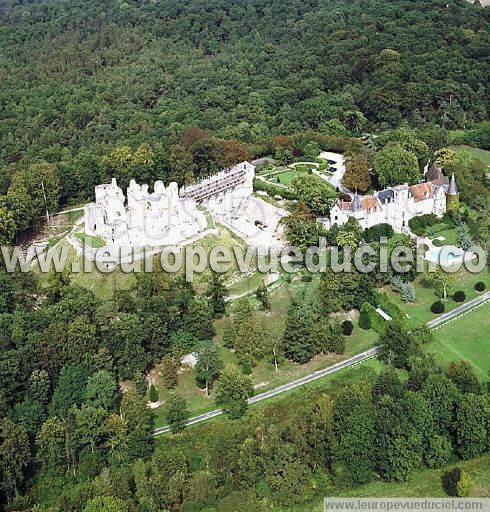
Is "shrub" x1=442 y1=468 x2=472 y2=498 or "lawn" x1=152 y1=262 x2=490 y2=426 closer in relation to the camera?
"shrub" x1=442 y1=468 x2=472 y2=498

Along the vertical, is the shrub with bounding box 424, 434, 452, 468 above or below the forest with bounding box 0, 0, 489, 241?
above

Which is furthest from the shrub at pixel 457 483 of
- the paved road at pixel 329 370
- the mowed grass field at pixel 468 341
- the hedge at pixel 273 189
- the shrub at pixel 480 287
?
the hedge at pixel 273 189

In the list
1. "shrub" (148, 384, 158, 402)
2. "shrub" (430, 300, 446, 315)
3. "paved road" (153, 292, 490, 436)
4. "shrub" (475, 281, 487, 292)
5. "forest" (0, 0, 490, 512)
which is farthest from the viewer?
"shrub" (475, 281, 487, 292)

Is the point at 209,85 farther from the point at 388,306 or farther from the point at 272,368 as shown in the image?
the point at 272,368

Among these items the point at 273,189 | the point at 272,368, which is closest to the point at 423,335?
the point at 272,368

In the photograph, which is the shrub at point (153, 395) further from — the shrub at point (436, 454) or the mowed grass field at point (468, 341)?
the mowed grass field at point (468, 341)

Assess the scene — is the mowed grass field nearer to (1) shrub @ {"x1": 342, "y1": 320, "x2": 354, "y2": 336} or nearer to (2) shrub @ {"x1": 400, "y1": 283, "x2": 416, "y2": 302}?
(2) shrub @ {"x1": 400, "y1": 283, "x2": 416, "y2": 302}

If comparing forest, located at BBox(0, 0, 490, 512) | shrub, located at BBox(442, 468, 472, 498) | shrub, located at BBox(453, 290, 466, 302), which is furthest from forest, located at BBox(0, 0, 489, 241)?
shrub, located at BBox(442, 468, 472, 498)
